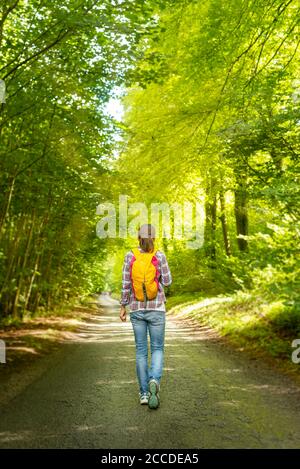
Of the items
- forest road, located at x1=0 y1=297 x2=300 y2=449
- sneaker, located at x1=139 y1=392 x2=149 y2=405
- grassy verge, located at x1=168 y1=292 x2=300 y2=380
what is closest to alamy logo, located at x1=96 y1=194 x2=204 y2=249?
grassy verge, located at x1=168 y1=292 x2=300 y2=380

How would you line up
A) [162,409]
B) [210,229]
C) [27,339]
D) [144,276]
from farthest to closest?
[210,229] < [27,339] < [144,276] < [162,409]

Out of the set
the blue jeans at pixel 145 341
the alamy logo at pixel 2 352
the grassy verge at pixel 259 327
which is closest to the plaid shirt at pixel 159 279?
the blue jeans at pixel 145 341

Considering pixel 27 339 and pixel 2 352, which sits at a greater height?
pixel 2 352

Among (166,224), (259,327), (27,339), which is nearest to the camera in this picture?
(259,327)

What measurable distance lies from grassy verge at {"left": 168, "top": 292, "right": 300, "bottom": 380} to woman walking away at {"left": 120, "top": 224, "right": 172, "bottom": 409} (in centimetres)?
282

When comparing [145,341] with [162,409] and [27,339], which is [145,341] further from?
[27,339]

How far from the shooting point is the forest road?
4223 mm

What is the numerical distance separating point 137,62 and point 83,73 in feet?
3.67

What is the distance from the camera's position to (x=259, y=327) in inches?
431

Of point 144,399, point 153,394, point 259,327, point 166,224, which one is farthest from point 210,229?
point 153,394

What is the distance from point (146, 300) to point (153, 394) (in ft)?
3.61

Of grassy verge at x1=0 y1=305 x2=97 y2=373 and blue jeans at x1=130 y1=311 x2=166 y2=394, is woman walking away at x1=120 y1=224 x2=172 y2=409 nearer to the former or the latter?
blue jeans at x1=130 y1=311 x2=166 y2=394

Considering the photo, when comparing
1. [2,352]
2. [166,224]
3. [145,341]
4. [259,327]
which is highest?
[166,224]

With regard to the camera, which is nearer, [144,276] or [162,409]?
[162,409]
